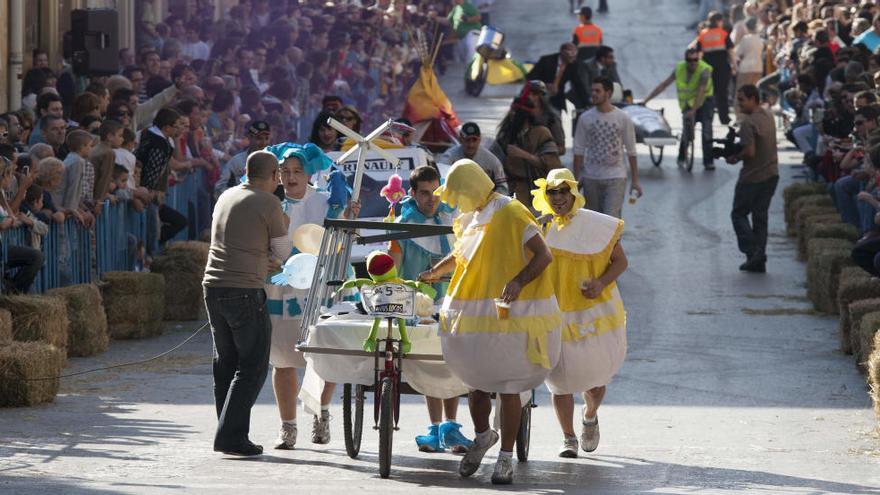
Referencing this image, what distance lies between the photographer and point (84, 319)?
15461mm

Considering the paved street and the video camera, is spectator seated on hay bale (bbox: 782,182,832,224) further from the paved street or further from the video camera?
the video camera

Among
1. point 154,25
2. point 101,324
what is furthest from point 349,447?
point 154,25

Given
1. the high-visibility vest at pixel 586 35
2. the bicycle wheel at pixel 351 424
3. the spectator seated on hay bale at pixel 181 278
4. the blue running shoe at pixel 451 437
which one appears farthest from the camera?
the high-visibility vest at pixel 586 35

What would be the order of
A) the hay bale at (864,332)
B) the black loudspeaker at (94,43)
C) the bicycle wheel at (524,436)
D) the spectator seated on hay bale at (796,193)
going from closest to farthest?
the bicycle wheel at (524,436) < the hay bale at (864,332) < the black loudspeaker at (94,43) < the spectator seated on hay bale at (796,193)

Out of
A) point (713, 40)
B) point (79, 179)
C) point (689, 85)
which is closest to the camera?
point (79, 179)

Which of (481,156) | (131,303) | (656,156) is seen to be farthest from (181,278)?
(656,156)

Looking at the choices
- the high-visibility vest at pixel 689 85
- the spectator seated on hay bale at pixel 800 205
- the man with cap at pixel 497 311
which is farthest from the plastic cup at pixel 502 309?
the high-visibility vest at pixel 689 85

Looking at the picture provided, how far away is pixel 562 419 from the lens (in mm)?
11461

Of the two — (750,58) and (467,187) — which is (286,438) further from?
(750,58)

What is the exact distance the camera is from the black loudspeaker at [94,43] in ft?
68.3

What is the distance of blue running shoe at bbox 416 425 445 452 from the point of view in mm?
11516

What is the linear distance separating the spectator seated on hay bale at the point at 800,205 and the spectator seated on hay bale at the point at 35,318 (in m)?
10.8

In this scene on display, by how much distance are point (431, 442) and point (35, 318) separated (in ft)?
13.2

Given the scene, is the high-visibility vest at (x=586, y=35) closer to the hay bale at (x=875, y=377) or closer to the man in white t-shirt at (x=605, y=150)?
the man in white t-shirt at (x=605, y=150)
